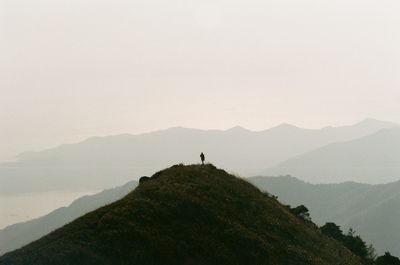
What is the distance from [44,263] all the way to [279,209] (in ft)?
91.6

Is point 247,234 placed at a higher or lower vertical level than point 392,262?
higher

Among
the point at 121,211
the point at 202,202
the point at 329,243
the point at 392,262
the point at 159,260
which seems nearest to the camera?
the point at 159,260

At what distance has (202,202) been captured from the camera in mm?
40781

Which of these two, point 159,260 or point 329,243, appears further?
point 329,243

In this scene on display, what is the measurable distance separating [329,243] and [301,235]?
612 cm

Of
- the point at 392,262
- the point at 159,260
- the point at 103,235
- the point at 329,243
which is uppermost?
the point at 103,235

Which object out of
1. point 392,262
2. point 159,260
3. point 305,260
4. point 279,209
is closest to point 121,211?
point 159,260

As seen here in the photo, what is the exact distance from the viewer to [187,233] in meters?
34.8

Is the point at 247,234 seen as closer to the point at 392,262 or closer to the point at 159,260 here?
the point at 159,260

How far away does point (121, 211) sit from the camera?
3638 centimetres

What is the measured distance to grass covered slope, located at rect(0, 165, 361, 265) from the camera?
30062 millimetres

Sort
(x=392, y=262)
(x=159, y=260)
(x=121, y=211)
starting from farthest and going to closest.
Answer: (x=392, y=262) < (x=121, y=211) < (x=159, y=260)

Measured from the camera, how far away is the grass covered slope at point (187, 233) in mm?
30062

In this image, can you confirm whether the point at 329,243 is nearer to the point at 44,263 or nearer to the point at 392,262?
the point at 392,262
